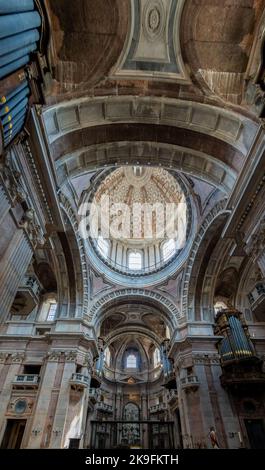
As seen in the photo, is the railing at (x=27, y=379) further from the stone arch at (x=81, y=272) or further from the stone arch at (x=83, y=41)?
the stone arch at (x=83, y=41)

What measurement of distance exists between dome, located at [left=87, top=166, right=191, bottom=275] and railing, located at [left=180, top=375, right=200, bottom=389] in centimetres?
779

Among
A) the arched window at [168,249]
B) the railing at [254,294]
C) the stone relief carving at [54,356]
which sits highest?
the arched window at [168,249]

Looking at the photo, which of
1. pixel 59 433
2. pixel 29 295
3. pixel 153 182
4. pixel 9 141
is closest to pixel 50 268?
pixel 29 295

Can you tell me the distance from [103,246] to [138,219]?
4.67 m

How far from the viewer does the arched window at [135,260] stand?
20.7 m

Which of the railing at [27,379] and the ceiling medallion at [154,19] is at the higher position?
the ceiling medallion at [154,19]

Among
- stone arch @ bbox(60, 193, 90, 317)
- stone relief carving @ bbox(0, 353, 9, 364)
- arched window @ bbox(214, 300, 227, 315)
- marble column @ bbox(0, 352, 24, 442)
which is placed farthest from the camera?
arched window @ bbox(214, 300, 227, 315)

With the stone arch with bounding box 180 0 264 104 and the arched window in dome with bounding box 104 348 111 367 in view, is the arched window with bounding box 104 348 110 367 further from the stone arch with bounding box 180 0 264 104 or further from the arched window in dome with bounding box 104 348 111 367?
the stone arch with bounding box 180 0 264 104

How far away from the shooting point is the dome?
64.0 feet

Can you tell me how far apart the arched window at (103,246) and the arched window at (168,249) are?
16.1 ft

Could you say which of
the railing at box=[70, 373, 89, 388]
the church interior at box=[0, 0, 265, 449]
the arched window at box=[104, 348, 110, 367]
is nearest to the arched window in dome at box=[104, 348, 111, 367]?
the arched window at box=[104, 348, 110, 367]

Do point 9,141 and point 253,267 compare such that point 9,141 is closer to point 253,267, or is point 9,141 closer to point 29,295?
point 29,295

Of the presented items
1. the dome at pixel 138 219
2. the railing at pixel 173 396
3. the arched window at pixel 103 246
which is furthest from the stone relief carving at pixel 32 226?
the railing at pixel 173 396
